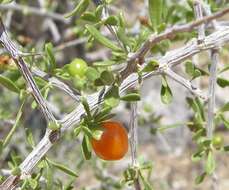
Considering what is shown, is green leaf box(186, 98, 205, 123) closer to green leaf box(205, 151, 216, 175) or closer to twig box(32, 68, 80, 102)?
green leaf box(205, 151, 216, 175)

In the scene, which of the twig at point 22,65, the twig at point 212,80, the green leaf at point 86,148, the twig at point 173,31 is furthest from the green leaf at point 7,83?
the twig at point 212,80

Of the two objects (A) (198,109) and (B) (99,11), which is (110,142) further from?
(A) (198,109)

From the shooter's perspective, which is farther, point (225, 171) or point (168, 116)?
point (168, 116)

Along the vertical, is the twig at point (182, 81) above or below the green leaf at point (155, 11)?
below

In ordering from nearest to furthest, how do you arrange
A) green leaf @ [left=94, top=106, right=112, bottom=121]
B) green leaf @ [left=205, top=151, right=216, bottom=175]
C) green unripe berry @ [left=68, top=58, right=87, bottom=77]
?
green unripe berry @ [left=68, top=58, right=87, bottom=77], green leaf @ [left=94, top=106, right=112, bottom=121], green leaf @ [left=205, top=151, right=216, bottom=175]

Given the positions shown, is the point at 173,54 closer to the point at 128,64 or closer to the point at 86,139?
the point at 128,64

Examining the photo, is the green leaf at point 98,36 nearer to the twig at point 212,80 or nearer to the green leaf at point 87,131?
the green leaf at point 87,131

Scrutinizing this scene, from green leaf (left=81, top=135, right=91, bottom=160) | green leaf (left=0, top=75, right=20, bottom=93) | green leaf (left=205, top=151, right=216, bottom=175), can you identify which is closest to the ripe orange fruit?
green leaf (left=81, top=135, right=91, bottom=160)

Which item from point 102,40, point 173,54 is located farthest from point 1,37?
point 173,54
